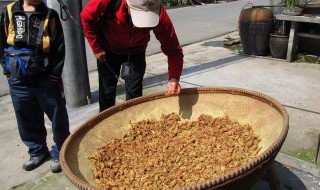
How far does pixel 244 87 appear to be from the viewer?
500 centimetres

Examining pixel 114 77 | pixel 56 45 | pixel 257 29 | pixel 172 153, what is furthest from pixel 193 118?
pixel 257 29

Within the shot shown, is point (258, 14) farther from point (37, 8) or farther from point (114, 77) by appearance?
point (37, 8)

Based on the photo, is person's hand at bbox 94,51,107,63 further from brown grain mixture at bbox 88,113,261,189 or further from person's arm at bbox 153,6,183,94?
brown grain mixture at bbox 88,113,261,189

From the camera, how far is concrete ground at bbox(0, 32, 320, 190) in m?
2.97

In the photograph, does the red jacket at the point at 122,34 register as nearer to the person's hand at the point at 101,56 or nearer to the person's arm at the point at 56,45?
the person's hand at the point at 101,56

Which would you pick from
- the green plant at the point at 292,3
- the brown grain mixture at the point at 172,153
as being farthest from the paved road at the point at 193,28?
the brown grain mixture at the point at 172,153

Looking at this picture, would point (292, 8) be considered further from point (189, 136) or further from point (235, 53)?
point (189, 136)

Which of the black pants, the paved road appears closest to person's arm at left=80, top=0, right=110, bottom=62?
the black pants

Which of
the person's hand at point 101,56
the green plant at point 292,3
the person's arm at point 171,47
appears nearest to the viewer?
the person's arm at point 171,47

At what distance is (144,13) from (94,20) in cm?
57

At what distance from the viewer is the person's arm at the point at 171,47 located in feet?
8.52

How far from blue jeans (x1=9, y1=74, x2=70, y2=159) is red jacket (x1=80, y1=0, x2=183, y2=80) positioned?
0.51 metres

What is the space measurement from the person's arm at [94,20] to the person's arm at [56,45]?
20 cm

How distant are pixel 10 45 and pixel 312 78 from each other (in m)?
4.32
